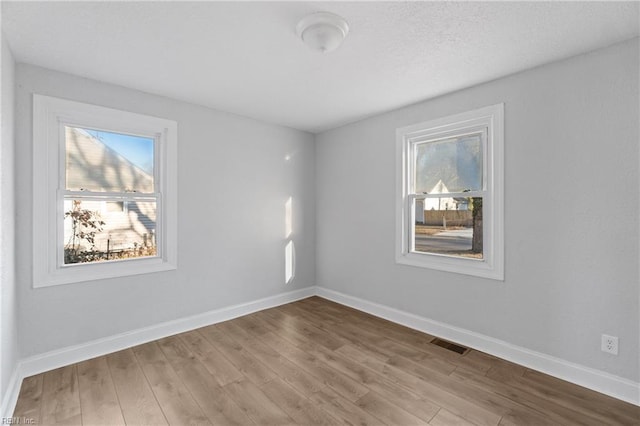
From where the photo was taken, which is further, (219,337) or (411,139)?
(411,139)

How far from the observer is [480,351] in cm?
273

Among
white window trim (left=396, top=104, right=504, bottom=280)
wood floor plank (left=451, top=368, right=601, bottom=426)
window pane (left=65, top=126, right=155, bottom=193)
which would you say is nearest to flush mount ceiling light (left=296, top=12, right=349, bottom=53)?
white window trim (left=396, top=104, right=504, bottom=280)

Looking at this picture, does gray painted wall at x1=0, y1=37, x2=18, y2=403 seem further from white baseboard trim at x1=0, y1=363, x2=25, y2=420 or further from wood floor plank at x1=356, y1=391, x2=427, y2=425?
wood floor plank at x1=356, y1=391, x2=427, y2=425

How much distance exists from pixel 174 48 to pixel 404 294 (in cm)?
324

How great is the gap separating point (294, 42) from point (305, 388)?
255cm

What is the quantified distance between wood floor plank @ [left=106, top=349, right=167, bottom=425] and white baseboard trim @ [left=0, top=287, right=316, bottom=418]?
14 cm

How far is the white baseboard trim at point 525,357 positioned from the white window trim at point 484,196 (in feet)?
1.96

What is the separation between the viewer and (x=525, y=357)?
8.11ft

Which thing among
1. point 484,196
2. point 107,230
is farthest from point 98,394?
point 484,196

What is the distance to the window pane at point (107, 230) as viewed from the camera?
2656 mm

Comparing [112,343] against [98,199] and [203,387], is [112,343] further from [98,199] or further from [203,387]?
[98,199]

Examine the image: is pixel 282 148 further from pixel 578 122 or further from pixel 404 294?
pixel 578 122

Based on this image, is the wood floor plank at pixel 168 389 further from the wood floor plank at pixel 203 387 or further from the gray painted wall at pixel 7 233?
the gray painted wall at pixel 7 233

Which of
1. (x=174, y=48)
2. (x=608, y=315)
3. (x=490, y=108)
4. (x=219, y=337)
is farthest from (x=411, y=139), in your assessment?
(x=219, y=337)
